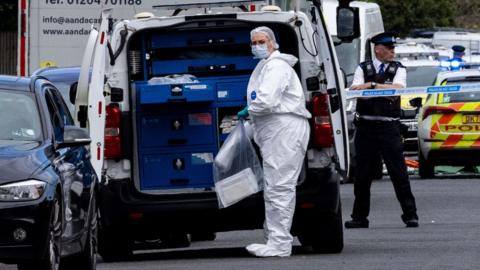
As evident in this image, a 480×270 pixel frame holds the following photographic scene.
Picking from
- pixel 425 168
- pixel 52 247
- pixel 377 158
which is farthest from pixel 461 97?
pixel 52 247

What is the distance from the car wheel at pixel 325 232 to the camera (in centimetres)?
1345

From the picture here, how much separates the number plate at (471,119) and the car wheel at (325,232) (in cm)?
1118

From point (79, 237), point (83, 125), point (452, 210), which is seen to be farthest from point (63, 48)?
point (79, 237)

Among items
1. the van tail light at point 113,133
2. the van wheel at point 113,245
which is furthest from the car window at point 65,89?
the van tail light at point 113,133

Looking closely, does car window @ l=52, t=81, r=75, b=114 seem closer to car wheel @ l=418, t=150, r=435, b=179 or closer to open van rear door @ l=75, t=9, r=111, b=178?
open van rear door @ l=75, t=9, r=111, b=178

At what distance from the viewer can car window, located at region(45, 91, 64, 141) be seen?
11.8 m

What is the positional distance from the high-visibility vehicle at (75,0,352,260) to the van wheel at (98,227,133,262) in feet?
0.04

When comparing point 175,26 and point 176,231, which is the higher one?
point 175,26

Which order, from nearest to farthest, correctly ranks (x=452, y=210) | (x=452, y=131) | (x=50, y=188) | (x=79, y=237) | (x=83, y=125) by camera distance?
(x=50, y=188), (x=79, y=237), (x=83, y=125), (x=452, y=210), (x=452, y=131)

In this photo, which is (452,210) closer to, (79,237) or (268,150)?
(268,150)

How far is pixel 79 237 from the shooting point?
1162 cm

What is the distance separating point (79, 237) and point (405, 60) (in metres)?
23.8

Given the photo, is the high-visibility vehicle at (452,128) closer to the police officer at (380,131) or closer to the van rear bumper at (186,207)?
the police officer at (380,131)

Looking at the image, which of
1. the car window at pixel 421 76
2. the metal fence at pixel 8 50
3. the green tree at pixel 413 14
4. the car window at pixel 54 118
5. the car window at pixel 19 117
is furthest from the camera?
the green tree at pixel 413 14
